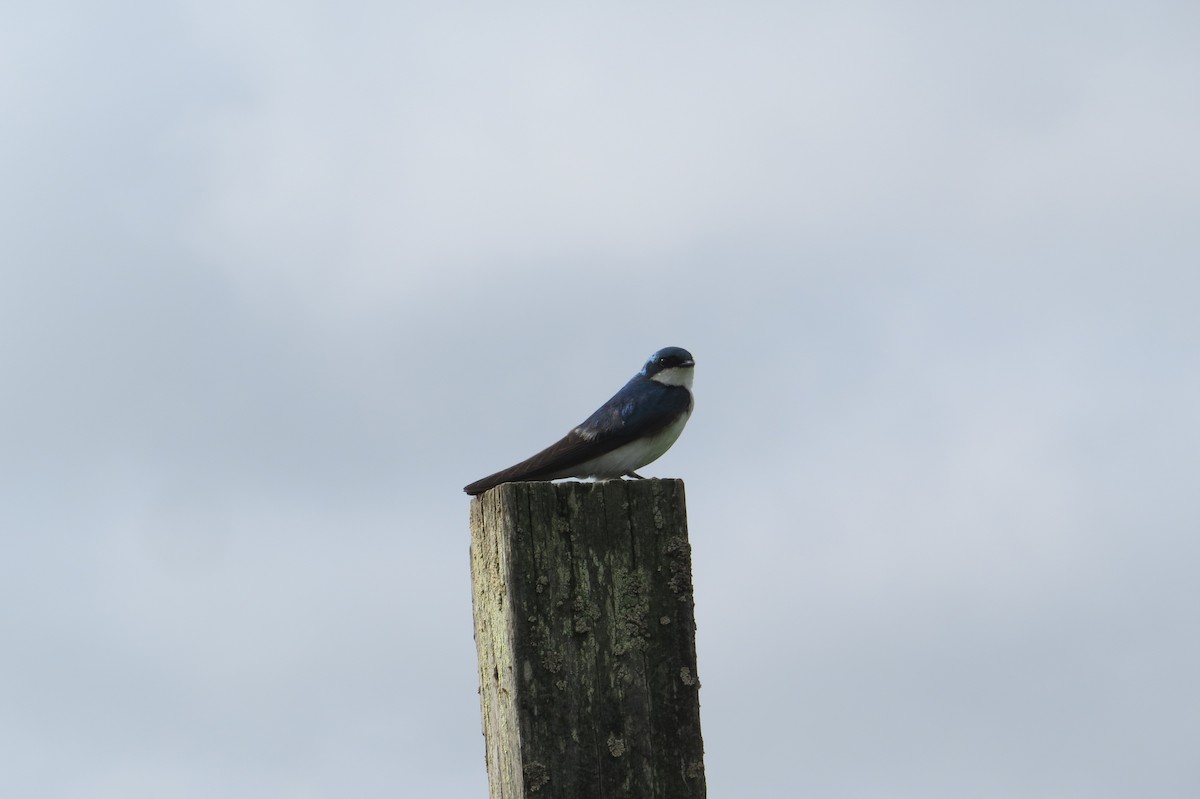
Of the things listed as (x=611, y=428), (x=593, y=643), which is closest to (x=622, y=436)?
(x=611, y=428)

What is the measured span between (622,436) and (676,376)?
886 mm

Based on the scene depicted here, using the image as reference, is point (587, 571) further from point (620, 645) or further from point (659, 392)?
point (659, 392)

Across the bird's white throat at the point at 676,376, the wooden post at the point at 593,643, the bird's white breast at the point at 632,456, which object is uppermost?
the bird's white throat at the point at 676,376

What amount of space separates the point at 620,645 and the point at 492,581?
0.43m

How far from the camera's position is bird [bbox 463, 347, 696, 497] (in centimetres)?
559

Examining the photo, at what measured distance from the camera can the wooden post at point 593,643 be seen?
352 cm

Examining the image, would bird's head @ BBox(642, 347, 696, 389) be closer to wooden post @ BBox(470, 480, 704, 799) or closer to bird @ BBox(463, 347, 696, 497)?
bird @ BBox(463, 347, 696, 497)

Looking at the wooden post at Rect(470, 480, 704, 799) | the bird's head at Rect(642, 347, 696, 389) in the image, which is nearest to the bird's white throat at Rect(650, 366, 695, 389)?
the bird's head at Rect(642, 347, 696, 389)

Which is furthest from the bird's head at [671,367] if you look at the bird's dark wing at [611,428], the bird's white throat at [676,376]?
the bird's dark wing at [611,428]

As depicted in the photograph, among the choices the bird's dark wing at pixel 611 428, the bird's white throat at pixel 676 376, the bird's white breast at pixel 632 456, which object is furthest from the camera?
the bird's white throat at pixel 676 376

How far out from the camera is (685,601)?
3.69m

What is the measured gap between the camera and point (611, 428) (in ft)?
18.9

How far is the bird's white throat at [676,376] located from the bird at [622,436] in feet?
0.03

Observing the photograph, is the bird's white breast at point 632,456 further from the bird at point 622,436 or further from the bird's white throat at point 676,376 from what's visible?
the bird's white throat at point 676,376
